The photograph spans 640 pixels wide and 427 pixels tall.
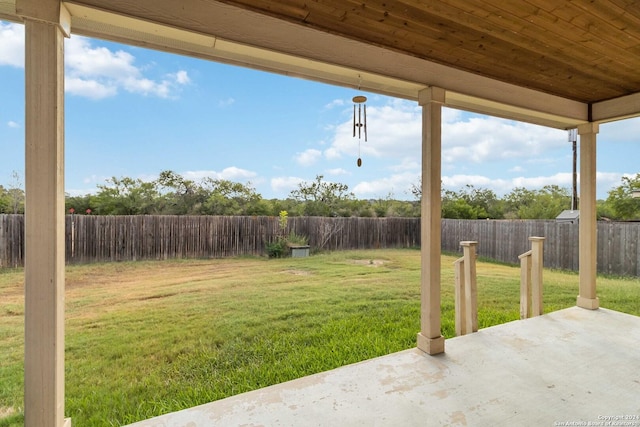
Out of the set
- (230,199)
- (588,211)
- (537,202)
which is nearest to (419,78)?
(230,199)

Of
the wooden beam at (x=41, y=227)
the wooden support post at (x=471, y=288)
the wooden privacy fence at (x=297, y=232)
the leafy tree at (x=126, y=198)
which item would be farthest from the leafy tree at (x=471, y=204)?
the wooden beam at (x=41, y=227)

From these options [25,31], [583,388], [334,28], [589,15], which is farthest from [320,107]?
[583,388]

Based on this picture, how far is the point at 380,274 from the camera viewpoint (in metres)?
3.97

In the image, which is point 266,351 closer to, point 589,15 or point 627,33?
point 589,15

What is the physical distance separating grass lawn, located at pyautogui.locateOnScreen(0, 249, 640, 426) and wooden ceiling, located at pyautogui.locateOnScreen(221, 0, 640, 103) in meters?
2.24

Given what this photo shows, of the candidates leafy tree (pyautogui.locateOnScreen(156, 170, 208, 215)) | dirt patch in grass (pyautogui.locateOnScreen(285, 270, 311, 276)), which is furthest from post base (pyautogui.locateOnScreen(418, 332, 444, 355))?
leafy tree (pyautogui.locateOnScreen(156, 170, 208, 215))

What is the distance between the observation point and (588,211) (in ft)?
10.1

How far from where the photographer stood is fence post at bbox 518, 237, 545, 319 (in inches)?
117

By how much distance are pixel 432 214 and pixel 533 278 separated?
1.69m

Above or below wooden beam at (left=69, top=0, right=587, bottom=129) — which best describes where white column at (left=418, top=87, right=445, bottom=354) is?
below

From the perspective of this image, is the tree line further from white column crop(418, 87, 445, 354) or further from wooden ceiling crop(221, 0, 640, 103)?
wooden ceiling crop(221, 0, 640, 103)

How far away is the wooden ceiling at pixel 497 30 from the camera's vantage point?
1472 millimetres

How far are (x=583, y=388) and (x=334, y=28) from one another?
2.54 m

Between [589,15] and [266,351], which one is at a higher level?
[589,15]
